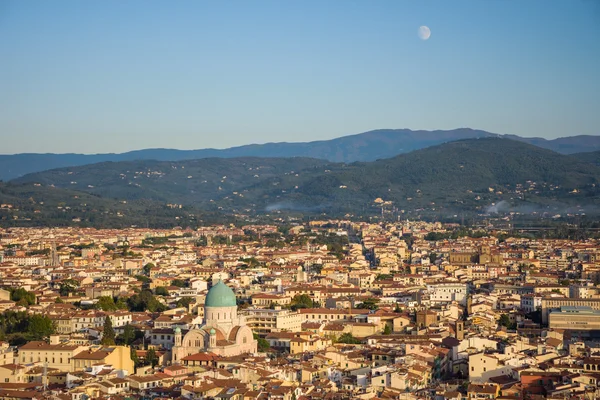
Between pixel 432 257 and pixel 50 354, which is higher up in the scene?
pixel 432 257

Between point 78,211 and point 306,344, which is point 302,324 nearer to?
point 306,344

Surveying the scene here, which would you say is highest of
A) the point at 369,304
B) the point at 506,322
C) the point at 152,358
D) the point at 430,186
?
the point at 430,186

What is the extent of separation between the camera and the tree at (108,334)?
119 ft

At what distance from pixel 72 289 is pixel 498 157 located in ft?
437

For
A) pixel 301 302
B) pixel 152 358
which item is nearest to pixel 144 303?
pixel 301 302

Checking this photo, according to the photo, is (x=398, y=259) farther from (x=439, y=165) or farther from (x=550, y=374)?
(x=439, y=165)

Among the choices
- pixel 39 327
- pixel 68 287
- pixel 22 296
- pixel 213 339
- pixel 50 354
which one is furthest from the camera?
pixel 68 287

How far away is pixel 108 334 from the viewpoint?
37812 millimetres

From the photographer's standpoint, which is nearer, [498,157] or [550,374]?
[550,374]

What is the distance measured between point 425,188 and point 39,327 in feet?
419

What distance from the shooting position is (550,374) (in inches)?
1113

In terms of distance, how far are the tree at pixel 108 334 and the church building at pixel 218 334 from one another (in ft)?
8.11

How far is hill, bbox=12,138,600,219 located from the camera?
484 feet

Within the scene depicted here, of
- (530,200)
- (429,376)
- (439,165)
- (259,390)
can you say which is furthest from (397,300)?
(439,165)
